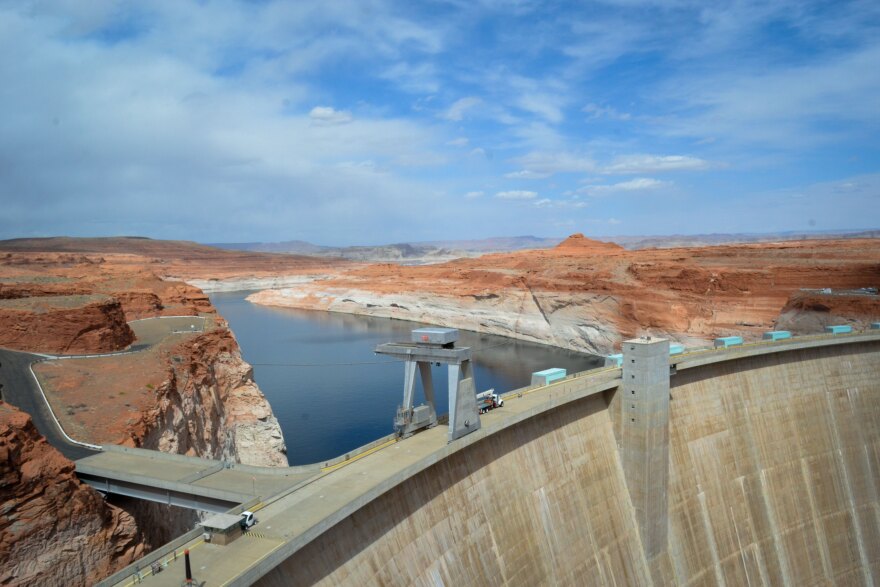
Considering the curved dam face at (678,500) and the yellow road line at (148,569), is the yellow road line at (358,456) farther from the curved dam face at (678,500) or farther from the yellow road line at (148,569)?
the yellow road line at (148,569)

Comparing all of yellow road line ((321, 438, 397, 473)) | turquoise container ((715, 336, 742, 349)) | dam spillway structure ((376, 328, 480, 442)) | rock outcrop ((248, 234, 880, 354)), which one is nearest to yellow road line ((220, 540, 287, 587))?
yellow road line ((321, 438, 397, 473))

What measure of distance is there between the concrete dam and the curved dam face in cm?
6

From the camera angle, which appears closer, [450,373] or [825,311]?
[450,373]

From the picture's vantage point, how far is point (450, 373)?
16.5m

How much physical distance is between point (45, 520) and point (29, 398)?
8873mm

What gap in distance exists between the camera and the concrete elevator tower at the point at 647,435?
21.6m

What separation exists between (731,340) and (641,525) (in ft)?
47.7

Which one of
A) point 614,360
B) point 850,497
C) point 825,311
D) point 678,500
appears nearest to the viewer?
point 678,500

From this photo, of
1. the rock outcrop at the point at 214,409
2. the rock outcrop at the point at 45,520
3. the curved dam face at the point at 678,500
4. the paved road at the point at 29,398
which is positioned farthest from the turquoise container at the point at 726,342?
the paved road at the point at 29,398

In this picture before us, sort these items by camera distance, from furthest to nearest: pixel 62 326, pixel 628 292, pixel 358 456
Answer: pixel 628 292
pixel 62 326
pixel 358 456

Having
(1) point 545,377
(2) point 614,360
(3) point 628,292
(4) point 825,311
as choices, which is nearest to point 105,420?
(1) point 545,377

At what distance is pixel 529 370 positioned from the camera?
55.7 meters

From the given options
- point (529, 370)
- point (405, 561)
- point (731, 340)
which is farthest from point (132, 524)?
point (529, 370)

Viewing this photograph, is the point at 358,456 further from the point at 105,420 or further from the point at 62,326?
the point at 62,326
